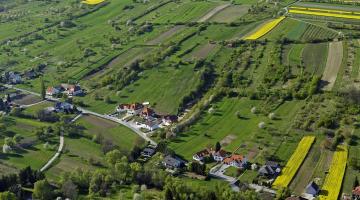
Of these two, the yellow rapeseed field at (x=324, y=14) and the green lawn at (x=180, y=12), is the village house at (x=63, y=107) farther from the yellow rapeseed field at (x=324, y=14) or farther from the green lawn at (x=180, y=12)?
the yellow rapeseed field at (x=324, y=14)

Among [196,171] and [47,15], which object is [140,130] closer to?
[196,171]

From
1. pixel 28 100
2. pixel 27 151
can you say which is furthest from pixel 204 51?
pixel 27 151

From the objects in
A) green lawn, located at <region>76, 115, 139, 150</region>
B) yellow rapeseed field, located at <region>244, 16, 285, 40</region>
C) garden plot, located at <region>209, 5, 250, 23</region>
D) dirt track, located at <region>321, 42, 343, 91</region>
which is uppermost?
garden plot, located at <region>209, 5, 250, 23</region>

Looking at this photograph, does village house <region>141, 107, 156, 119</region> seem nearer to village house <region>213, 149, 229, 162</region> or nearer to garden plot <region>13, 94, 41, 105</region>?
village house <region>213, 149, 229, 162</region>

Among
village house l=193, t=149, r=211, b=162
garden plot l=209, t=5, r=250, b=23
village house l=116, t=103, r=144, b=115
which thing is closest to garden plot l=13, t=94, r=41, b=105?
village house l=116, t=103, r=144, b=115

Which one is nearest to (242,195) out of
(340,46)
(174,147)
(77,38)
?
(174,147)
